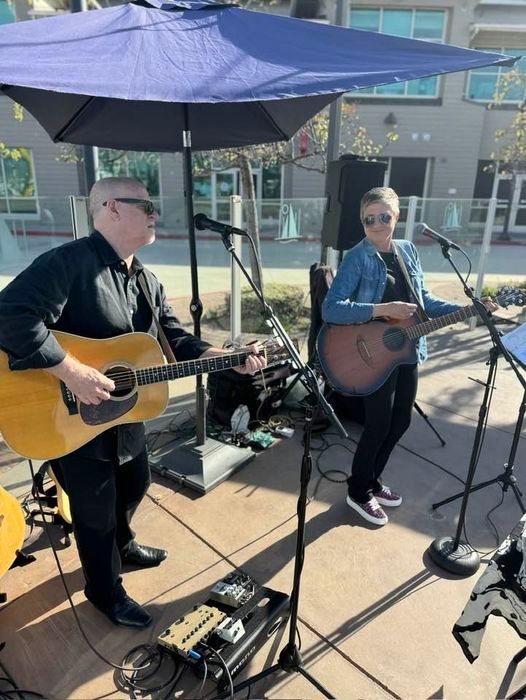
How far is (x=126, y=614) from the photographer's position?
90.4 inches

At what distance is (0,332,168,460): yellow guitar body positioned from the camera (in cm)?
203

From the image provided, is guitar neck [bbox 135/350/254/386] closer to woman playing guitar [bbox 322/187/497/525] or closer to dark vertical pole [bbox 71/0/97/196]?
woman playing guitar [bbox 322/187/497/525]

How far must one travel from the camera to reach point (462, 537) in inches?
115

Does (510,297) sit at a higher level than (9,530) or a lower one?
higher

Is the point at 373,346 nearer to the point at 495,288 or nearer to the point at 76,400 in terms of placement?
the point at 76,400

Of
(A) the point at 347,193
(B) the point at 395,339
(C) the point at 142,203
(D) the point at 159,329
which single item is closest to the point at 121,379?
(D) the point at 159,329

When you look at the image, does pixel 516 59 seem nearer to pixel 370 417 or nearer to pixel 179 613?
pixel 370 417

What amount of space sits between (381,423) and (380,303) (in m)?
0.70

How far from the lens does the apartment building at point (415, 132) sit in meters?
17.3

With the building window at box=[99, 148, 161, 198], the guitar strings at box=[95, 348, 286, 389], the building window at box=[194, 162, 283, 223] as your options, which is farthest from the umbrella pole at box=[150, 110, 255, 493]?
the building window at box=[194, 162, 283, 223]

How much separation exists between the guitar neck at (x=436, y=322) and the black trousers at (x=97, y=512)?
66.7 inches

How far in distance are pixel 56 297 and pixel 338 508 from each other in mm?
2203

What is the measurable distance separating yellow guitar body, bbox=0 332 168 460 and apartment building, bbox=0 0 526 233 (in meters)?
14.7

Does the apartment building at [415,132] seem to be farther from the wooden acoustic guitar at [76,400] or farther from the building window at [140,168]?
the wooden acoustic guitar at [76,400]
